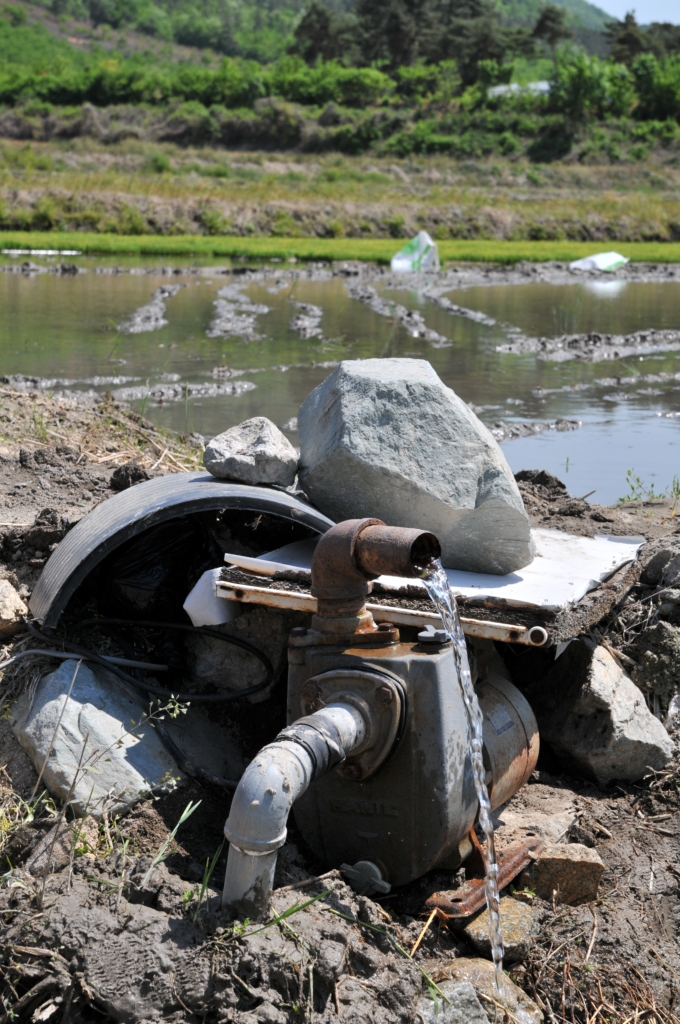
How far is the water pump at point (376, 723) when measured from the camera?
264cm

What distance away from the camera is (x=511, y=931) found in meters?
2.68

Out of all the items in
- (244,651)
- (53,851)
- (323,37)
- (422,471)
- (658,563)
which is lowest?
(53,851)

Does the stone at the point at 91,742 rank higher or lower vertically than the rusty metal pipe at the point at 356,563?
lower

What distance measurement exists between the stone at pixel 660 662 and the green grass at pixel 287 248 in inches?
945

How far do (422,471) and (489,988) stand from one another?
1667 mm

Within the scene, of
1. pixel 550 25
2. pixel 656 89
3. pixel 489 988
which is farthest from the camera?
pixel 550 25

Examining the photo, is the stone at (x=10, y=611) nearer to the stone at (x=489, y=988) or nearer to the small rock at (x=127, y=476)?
the small rock at (x=127, y=476)

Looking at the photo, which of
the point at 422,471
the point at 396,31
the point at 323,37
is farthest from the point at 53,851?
the point at 323,37

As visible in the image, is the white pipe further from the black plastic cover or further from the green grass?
the green grass

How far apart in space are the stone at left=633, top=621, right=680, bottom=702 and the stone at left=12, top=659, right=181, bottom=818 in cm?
176

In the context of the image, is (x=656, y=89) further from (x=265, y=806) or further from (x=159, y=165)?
(x=265, y=806)

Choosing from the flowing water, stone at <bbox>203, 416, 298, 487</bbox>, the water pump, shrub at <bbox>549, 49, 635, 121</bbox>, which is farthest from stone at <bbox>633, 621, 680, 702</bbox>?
shrub at <bbox>549, 49, 635, 121</bbox>

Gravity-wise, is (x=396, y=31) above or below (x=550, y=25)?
below

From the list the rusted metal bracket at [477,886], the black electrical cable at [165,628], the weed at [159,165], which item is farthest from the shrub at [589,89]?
the rusted metal bracket at [477,886]
